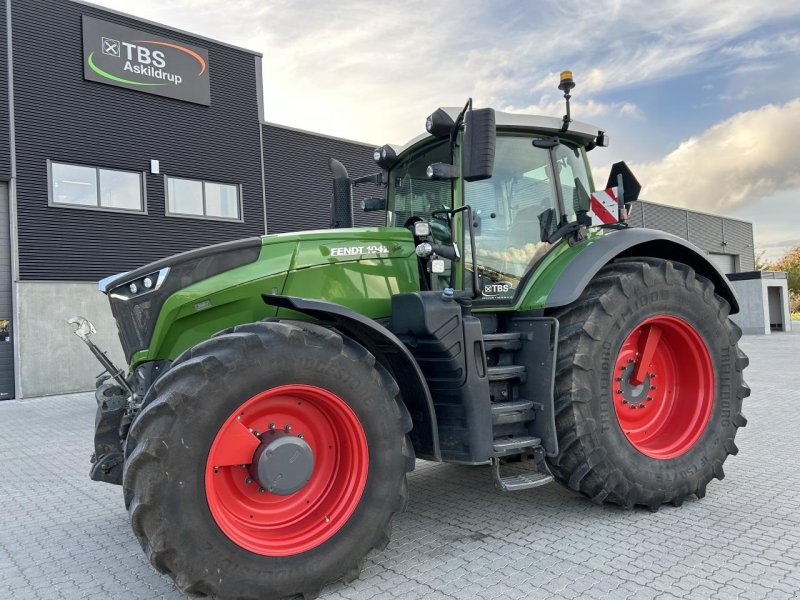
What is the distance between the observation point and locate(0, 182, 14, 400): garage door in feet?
42.1

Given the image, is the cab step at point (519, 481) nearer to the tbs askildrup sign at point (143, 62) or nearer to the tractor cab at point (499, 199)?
the tractor cab at point (499, 199)

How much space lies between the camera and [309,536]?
9.85 ft

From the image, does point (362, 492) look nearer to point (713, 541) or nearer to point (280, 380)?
point (280, 380)

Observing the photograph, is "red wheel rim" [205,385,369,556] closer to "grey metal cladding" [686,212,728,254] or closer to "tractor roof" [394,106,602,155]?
"tractor roof" [394,106,602,155]

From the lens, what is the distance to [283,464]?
2.94m

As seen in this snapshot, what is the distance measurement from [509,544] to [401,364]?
1.20 meters

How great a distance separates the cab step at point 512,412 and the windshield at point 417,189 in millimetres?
1324

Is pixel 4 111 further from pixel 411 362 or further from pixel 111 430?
pixel 411 362

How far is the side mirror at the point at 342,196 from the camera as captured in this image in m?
5.08

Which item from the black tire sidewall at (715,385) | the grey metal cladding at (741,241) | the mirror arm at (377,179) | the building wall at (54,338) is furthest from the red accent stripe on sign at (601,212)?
the grey metal cladding at (741,241)

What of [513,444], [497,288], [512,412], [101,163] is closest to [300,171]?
[101,163]

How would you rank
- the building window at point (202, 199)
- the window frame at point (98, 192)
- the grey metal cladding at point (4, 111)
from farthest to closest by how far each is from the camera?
the building window at point (202, 199) < the window frame at point (98, 192) < the grey metal cladding at point (4, 111)

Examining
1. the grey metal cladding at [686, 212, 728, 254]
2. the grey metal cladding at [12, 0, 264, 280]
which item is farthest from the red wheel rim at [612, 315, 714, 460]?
the grey metal cladding at [686, 212, 728, 254]

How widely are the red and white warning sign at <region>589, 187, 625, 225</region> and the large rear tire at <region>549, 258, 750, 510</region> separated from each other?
1.23ft
